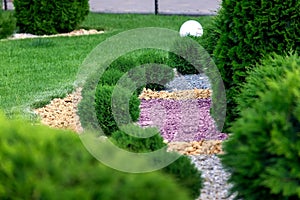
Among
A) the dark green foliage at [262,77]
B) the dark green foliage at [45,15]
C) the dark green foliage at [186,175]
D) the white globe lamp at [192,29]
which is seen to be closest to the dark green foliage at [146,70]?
the white globe lamp at [192,29]

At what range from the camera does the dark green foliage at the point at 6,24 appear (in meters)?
12.9

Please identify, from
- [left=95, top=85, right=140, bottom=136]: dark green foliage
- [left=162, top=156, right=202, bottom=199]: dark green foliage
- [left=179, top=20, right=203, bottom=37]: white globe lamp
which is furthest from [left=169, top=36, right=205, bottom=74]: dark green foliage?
[left=162, top=156, right=202, bottom=199]: dark green foliage

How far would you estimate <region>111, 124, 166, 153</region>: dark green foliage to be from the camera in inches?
150

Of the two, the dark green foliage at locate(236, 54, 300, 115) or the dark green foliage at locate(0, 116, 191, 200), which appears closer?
the dark green foliage at locate(0, 116, 191, 200)

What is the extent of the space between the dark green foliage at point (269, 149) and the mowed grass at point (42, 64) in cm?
396

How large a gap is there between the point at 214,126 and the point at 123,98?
3.03 ft

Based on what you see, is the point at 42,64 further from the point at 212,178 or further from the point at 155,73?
the point at 212,178

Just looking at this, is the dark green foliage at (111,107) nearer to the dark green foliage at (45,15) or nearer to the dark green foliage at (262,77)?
the dark green foliage at (262,77)

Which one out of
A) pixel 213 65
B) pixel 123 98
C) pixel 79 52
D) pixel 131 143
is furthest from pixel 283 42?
pixel 79 52

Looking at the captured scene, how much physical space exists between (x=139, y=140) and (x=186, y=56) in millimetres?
4950

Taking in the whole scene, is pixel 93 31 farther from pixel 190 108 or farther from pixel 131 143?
pixel 131 143

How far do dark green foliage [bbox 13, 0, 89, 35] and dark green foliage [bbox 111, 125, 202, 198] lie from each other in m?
9.93

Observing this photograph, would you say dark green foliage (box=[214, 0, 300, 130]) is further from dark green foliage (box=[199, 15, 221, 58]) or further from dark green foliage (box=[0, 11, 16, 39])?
dark green foliage (box=[0, 11, 16, 39])

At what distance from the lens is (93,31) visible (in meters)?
14.2
